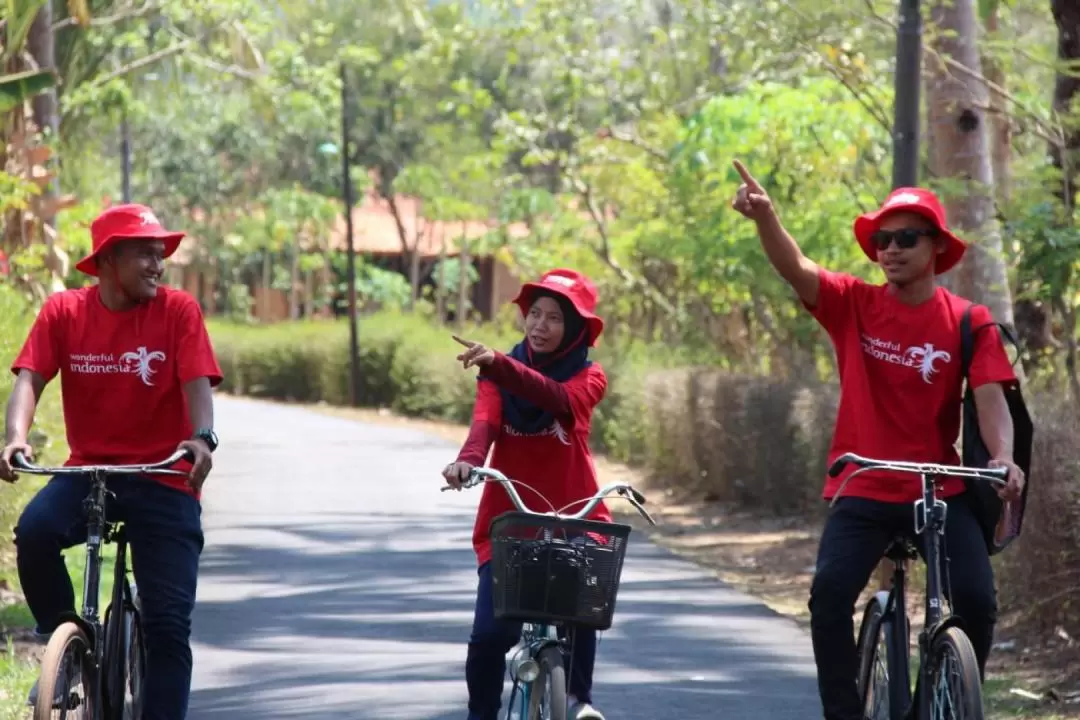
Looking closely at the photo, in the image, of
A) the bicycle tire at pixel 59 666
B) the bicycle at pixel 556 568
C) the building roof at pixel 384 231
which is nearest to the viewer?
the bicycle at pixel 556 568

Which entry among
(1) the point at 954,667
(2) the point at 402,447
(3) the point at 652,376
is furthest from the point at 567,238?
(1) the point at 954,667

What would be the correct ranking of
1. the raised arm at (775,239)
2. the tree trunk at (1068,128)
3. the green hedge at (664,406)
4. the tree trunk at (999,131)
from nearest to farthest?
1. the raised arm at (775,239)
2. the tree trunk at (1068,128)
3. the tree trunk at (999,131)
4. the green hedge at (664,406)

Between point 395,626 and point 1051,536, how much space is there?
344 cm

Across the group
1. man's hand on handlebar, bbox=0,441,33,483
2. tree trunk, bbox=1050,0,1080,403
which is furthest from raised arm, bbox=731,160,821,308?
tree trunk, bbox=1050,0,1080,403

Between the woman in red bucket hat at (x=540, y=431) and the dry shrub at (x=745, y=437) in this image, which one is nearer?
the woman in red bucket hat at (x=540, y=431)

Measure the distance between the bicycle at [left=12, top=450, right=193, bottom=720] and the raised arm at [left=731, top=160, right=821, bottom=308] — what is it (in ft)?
5.96

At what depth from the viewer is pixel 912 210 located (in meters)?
6.28

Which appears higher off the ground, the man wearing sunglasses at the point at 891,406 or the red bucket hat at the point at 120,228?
the red bucket hat at the point at 120,228

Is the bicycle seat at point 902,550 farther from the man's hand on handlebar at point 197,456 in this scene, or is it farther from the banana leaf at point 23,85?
the banana leaf at point 23,85

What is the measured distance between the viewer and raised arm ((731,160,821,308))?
6.05m

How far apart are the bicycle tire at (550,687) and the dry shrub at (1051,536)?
4118 mm

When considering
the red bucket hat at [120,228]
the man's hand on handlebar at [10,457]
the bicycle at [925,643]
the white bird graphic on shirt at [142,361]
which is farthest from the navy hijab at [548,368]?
the man's hand on handlebar at [10,457]

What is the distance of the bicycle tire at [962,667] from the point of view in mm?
5559

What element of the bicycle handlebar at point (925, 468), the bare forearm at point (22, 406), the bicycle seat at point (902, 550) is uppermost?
the bare forearm at point (22, 406)
